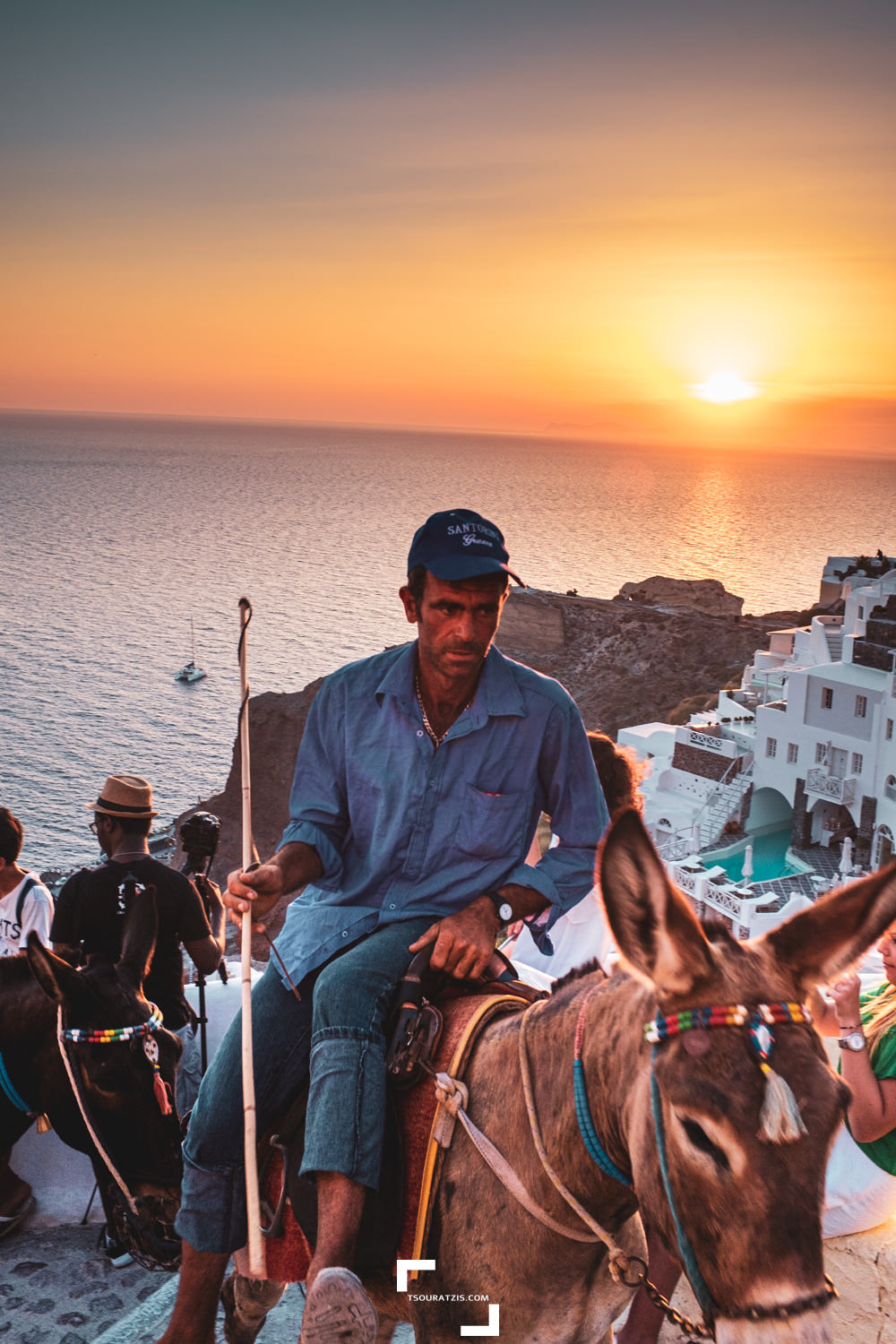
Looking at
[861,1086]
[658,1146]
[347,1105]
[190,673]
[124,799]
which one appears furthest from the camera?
[190,673]

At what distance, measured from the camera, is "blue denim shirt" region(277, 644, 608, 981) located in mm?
3811

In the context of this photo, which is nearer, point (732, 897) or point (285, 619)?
point (732, 897)

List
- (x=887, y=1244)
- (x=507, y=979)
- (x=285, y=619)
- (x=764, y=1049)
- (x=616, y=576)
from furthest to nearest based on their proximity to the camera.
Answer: (x=616, y=576) → (x=285, y=619) → (x=887, y=1244) → (x=507, y=979) → (x=764, y=1049)

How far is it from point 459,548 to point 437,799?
0.94m

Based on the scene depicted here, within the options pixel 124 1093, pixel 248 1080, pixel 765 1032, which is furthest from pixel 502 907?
pixel 124 1093

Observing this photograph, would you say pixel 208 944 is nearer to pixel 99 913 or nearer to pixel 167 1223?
pixel 99 913

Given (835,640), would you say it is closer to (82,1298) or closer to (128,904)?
(128,904)

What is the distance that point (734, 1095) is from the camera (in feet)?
7.29

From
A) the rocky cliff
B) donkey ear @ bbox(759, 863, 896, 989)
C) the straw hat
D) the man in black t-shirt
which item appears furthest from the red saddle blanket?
the rocky cliff

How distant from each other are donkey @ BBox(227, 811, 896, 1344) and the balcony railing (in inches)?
1023

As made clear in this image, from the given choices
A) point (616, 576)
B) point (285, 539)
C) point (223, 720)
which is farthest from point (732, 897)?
point (285, 539)

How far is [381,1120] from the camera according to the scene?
10.7 ft

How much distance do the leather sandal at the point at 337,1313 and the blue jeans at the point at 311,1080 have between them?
28 cm

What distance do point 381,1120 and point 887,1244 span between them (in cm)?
401
